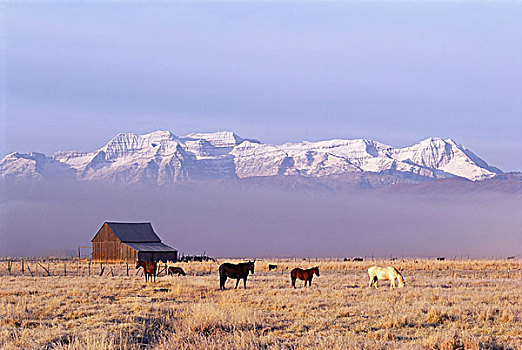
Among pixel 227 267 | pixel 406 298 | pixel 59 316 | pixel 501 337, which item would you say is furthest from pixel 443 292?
pixel 59 316

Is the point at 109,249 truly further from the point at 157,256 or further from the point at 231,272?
the point at 231,272

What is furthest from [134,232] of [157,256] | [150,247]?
[157,256]

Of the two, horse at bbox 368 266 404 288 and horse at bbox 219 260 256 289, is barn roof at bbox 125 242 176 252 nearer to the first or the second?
horse at bbox 219 260 256 289

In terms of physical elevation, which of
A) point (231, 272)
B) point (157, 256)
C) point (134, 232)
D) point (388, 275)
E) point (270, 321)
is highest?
point (134, 232)

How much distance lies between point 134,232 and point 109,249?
4.19m

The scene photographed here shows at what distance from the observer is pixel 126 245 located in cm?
8106

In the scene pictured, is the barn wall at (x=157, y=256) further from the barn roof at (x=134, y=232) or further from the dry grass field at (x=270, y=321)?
the dry grass field at (x=270, y=321)

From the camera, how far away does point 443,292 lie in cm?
2934

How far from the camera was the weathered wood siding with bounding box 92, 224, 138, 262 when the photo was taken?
80500mm

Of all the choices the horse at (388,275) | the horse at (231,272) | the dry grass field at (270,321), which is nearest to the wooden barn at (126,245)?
the horse at (231,272)

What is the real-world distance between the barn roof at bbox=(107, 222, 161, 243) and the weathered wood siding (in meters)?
0.77

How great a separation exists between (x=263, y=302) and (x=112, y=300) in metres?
6.19

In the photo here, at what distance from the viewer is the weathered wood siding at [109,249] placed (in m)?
80.5

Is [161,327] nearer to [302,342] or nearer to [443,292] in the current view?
[302,342]
